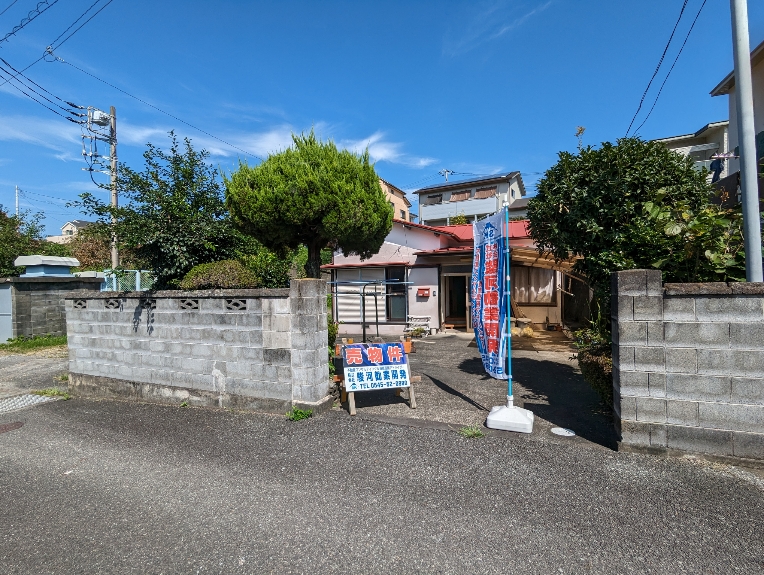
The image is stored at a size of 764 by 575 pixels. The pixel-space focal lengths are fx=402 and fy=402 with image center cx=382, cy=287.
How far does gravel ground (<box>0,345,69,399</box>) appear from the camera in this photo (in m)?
7.70

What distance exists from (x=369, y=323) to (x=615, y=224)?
8447 millimetres

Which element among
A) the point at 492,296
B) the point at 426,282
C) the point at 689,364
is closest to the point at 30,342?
the point at 426,282

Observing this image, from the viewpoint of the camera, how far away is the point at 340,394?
231 inches

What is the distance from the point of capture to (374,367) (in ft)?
18.4

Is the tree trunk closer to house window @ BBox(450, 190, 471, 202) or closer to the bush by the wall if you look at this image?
the bush by the wall

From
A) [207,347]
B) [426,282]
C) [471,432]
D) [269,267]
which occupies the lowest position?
[471,432]

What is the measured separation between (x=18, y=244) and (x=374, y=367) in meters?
17.7

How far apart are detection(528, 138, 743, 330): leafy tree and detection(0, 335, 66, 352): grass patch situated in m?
14.0

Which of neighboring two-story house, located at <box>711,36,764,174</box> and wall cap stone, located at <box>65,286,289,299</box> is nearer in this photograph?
wall cap stone, located at <box>65,286,289,299</box>

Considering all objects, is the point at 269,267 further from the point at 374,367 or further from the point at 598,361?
the point at 598,361

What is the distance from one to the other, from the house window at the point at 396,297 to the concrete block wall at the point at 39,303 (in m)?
9.10

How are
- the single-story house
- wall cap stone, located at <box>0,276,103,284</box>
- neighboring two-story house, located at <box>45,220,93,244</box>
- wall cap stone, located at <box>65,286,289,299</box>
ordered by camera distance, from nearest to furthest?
wall cap stone, located at <box>65,286,289,299</box> < wall cap stone, located at <box>0,276,103,284</box> < the single-story house < neighboring two-story house, located at <box>45,220,93,244</box>

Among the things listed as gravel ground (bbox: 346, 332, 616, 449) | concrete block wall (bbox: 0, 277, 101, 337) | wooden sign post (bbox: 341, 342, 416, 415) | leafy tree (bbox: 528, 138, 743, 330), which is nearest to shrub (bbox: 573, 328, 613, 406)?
gravel ground (bbox: 346, 332, 616, 449)

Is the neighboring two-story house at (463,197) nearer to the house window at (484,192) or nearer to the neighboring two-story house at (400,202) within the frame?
the house window at (484,192)
